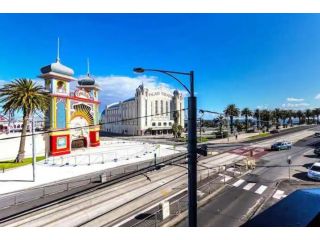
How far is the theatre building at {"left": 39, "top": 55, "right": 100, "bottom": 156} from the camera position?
43906 mm

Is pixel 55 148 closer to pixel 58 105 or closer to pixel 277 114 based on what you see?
pixel 58 105

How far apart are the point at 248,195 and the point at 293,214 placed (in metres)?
10.3

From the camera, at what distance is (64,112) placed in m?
46.2

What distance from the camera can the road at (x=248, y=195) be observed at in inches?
589

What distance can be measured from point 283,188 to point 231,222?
29.3 feet

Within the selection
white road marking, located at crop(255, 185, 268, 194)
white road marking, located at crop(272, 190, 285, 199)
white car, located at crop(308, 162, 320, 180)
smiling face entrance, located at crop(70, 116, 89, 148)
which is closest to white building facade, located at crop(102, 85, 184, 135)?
smiling face entrance, located at crop(70, 116, 89, 148)

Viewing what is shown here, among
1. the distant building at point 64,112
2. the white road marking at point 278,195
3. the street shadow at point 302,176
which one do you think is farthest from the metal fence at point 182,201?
the distant building at point 64,112

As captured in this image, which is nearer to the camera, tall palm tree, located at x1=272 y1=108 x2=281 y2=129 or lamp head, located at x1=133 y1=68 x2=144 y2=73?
lamp head, located at x1=133 y1=68 x2=144 y2=73

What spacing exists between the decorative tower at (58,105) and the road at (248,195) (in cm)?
3284

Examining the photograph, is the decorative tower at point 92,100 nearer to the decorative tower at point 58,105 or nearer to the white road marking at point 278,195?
the decorative tower at point 58,105

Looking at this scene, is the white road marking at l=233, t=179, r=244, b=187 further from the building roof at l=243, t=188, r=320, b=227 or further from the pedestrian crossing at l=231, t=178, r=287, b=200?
the building roof at l=243, t=188, r=320, b=227

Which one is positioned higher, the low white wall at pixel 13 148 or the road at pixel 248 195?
the low white wall at pixel 13 148

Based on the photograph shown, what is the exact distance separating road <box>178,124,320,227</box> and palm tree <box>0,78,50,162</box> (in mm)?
29430

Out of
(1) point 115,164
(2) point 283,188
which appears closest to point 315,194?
(2) point 283,188
